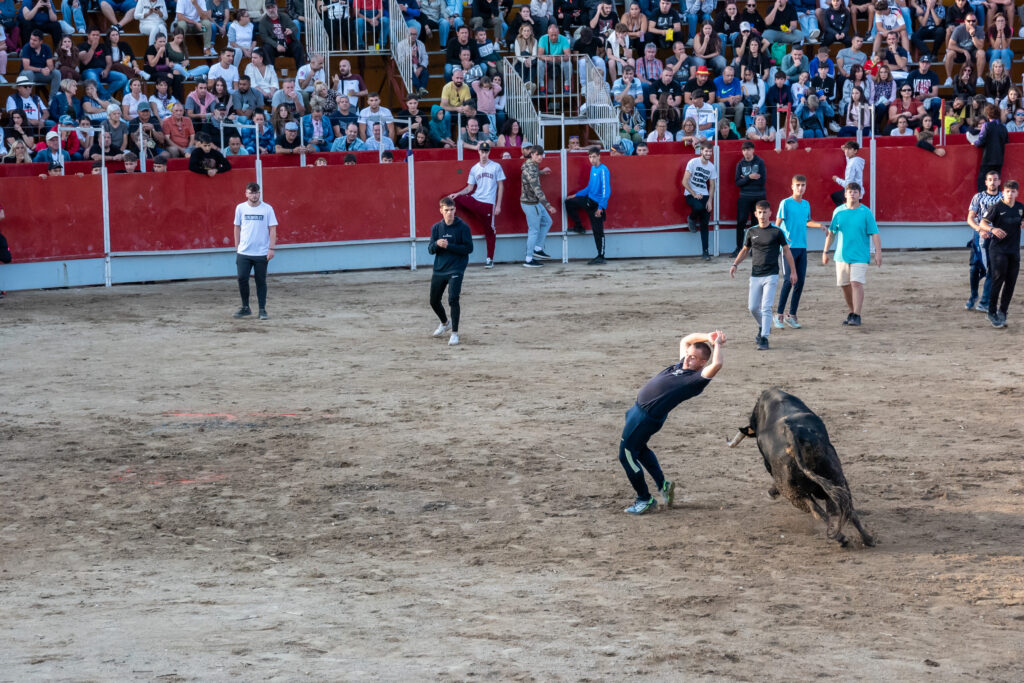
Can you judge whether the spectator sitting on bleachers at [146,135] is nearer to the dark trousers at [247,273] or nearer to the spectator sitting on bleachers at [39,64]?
the spectator sitting on bleachers at [39,64]

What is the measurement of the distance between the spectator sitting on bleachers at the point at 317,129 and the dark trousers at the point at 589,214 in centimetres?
421

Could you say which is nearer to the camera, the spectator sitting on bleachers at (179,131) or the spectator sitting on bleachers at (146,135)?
the spectator sitting on bleachers at (146,135)

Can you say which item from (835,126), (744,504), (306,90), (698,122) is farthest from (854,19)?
(744,504)

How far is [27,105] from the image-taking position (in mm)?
21062

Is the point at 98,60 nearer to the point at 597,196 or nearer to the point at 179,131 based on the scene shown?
the point at 179,131

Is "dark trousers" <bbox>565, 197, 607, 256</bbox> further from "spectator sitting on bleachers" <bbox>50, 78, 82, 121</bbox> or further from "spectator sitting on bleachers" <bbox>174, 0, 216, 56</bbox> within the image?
"spectator sitting on bleachers" <bbox>50, 78, 82, 121</bbox>

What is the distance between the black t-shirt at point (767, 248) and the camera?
1395 cm

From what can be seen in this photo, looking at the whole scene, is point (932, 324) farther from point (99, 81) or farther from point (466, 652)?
point (99, 81)

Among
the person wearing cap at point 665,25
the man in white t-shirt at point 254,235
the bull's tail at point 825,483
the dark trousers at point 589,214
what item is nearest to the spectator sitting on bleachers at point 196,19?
the dark trousers at point 589,214

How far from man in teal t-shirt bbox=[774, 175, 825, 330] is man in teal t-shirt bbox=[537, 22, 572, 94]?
10.6 meters

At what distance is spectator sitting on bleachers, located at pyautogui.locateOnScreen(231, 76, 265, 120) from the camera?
22641mm

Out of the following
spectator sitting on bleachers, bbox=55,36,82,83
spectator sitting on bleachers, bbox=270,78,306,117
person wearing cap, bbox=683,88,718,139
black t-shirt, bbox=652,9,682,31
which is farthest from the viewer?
black t-shirt, bbox=652,9,682,31

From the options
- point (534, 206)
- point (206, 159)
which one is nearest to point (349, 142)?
point (206, 159)

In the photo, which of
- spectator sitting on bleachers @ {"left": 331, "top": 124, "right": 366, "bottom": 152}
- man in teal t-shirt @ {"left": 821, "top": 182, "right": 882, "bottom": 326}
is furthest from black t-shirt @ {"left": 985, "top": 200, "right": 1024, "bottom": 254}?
spectator sitting on bleachers @ {"left": 331, "top": 124, "right": 366, "bottom": 152}
